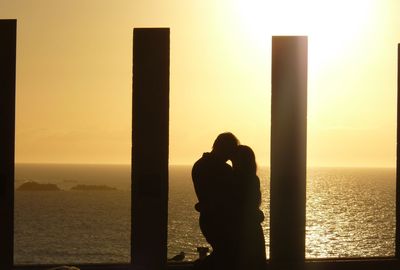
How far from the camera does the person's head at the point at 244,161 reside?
604 cm

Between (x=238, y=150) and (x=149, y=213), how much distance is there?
215cm

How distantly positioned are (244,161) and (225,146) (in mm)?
194

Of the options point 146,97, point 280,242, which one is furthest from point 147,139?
point 280,242

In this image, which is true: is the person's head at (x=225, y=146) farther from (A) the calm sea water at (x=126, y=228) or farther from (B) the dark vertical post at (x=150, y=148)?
(A) the calm sea water at (x=126, y=228)

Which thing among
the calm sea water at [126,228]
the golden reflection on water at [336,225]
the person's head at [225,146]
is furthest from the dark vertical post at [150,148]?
the calm sea water at [126,228]

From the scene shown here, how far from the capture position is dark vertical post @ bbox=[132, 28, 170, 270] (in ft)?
25.9

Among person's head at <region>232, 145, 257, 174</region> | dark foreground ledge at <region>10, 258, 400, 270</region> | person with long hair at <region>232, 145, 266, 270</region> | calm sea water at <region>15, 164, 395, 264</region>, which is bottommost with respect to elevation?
calm sea water at <region>15, 164, 395, 264</region>

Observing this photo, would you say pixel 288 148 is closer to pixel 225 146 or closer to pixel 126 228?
pixel 225 146

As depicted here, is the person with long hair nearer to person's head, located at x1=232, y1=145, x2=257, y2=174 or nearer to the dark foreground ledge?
person's head, located at x1=232, y1=145, x2=257, y2=174

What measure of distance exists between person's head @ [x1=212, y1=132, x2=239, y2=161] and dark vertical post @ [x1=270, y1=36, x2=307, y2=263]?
6.87ft

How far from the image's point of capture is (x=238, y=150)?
19.9 ft
